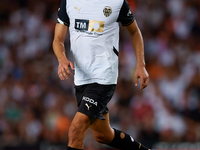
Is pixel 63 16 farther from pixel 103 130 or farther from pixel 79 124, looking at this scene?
pixel 103 130

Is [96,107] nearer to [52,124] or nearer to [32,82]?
[52,124]

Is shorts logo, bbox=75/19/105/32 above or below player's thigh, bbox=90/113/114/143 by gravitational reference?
above

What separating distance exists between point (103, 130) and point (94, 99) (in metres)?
0.57

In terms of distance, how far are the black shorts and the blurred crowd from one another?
14.1ft

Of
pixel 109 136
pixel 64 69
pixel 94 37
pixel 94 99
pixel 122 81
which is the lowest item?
pixel 122 81

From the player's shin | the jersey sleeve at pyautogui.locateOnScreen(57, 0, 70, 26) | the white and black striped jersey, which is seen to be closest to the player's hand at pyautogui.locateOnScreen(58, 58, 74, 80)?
the white and black striped jersey

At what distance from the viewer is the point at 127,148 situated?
4426 mm

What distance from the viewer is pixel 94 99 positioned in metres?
3.88

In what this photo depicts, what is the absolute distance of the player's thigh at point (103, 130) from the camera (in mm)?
4211

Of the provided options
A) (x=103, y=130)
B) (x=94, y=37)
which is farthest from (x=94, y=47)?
(x=103, y=130)

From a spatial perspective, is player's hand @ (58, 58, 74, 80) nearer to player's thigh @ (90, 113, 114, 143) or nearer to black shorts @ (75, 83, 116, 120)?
black shorts @ (75, 83, 116, 120)

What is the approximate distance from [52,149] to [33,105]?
1.83 m

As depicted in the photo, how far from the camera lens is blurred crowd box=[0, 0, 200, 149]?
876cm

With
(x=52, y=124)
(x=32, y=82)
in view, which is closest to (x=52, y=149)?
(x=52, y=124)
